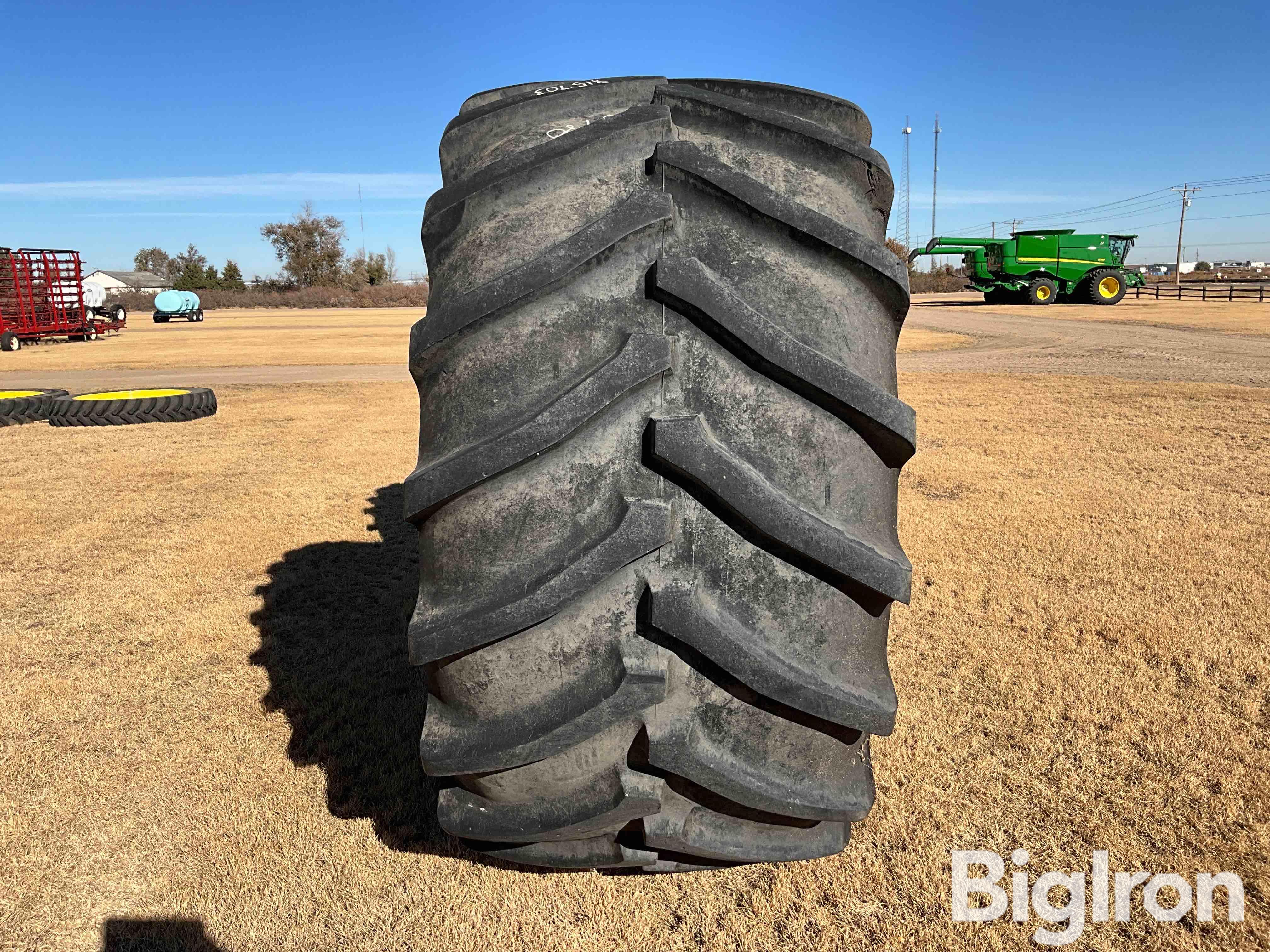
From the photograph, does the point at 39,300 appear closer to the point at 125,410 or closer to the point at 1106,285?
the point at 125,410

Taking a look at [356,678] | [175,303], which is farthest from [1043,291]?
[175,303]

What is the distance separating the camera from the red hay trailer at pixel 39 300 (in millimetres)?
19141

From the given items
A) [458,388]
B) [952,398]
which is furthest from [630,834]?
[952,398]

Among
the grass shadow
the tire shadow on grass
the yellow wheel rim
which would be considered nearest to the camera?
the grass shadow

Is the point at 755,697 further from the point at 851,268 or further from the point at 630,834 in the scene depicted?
the point at 851,268

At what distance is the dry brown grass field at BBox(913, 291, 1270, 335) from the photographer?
742 inches

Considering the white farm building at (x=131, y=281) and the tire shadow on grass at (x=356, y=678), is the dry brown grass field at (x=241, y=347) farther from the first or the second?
the white farm building at (x=131, y=281)

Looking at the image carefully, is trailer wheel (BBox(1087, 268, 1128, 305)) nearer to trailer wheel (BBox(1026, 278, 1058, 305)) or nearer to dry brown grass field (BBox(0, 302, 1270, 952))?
trailer wheel (BBox(1026, 278, 1058, 305))

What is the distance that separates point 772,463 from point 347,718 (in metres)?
1.86

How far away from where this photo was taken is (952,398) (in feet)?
30.2

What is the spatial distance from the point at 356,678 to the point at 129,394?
837cm

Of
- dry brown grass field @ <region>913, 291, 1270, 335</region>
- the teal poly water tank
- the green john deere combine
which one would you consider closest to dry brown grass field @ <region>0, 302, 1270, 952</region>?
dry brown grass field @ <region>913, 291, 1270, 335</region>

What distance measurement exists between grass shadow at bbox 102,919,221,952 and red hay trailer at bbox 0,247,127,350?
21266 mm

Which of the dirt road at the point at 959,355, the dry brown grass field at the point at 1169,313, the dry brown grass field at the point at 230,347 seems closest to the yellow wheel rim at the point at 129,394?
the dirt road at the point at 959,355
